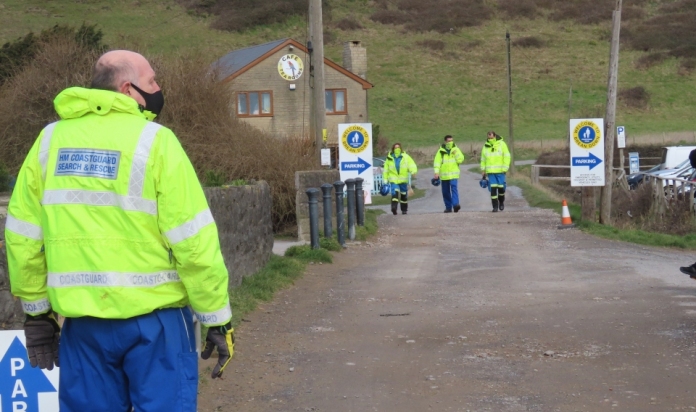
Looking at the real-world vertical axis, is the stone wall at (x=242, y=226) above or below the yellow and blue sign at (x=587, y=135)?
below

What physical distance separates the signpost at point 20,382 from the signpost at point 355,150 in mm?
14814

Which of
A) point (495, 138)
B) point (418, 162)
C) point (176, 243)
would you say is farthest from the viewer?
point (418, 162)

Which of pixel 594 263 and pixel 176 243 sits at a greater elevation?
pixel 176 243

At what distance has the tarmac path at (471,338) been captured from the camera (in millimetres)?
6582

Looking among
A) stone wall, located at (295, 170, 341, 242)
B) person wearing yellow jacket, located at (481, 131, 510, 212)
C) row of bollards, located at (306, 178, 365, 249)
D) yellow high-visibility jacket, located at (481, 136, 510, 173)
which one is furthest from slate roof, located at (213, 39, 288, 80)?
stone wall, located at (295, 170, 341, 242)

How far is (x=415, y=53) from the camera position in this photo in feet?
262

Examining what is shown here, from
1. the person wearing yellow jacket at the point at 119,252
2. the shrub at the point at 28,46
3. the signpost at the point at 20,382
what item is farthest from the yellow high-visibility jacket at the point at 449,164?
the person wearing yellow jacket at the point at 119,252

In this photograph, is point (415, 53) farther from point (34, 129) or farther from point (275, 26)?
point (34, 129)

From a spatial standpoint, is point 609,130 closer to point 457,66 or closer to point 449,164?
point 449,164

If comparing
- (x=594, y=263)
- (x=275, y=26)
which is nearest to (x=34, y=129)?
(x=594, y=263)

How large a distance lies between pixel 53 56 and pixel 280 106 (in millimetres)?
28121

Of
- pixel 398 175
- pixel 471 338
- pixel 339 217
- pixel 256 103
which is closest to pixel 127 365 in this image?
pixel 471 338

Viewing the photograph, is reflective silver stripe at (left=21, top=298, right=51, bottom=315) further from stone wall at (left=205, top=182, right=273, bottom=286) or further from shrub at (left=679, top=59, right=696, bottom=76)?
shrub at (left=679, top=59, right=696, bottom=76)

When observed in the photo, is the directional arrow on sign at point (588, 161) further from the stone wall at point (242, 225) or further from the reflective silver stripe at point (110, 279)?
the reflective silver stripe at point (110, 279)
